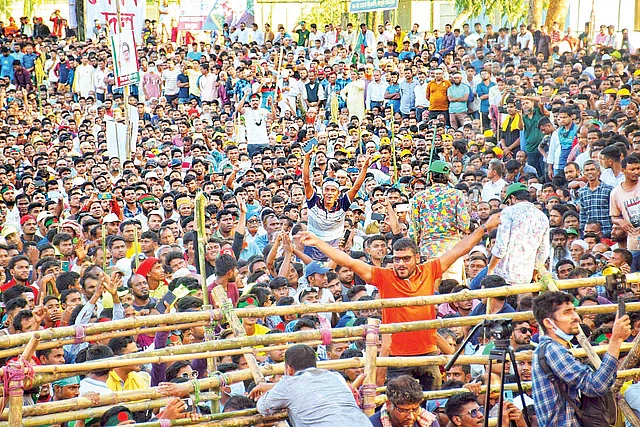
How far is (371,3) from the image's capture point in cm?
2652

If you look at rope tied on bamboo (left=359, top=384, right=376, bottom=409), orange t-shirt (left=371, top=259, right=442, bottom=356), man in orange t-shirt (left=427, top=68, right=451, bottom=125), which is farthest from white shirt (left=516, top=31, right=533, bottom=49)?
rope tied on bamboo (left=359, top=384, right=376, bottom=409)

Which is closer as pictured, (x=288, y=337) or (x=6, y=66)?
(x=288, y=337)

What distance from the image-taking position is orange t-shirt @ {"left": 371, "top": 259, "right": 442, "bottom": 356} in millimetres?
7809

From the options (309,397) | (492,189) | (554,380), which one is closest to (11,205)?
(492,189)

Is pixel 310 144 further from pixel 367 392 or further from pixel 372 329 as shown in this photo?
pixel 367 392

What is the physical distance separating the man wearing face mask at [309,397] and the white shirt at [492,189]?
9027mm

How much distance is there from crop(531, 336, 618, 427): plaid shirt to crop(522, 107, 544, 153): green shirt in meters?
11.9

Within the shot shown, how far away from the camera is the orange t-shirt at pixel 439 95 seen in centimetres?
2155

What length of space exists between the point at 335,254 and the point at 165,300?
2.78 meters

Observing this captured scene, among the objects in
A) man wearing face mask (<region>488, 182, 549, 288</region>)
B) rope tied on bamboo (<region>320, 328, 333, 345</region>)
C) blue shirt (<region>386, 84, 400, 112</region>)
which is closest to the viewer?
rope tied on bamboo (<region>320, 328, 333, 345</region>)

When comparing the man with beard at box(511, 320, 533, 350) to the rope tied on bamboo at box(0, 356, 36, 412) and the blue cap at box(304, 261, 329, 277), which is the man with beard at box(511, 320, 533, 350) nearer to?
the blue cap at box(304, 261, 329, 277)

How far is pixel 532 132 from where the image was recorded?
1764cm

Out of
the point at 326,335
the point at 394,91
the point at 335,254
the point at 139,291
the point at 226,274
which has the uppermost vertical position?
the point at 335,254

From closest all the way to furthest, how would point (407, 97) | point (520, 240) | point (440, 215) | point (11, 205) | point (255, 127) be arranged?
point (520, 240) → point (440, 215) → point (11, 205) → point (255, 127) → point (407, 97)
